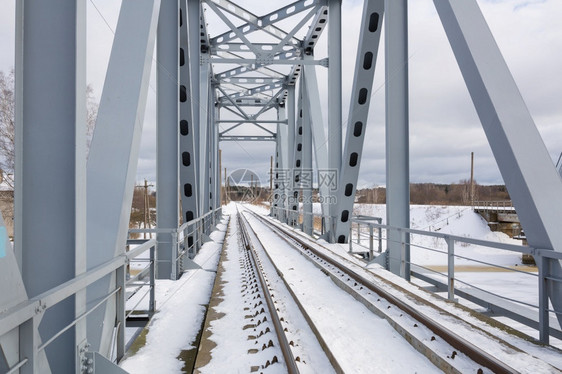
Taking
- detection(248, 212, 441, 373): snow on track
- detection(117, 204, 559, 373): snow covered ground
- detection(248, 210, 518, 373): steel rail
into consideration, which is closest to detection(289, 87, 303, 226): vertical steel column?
detection(117, 204, 559, 373): snow covered ground

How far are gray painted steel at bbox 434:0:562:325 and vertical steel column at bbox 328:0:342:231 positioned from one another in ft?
23.3

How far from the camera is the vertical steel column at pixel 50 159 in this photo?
7.02 ft

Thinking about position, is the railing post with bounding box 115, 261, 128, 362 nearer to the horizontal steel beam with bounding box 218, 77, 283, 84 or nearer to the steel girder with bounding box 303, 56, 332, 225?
the steel girder with bounding box 303, 56, 332, 225

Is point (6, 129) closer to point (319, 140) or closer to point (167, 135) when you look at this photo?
point (167, 135)

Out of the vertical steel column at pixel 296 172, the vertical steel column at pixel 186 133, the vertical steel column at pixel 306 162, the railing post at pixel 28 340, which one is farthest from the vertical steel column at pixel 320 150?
the railing post at pixel 28 340

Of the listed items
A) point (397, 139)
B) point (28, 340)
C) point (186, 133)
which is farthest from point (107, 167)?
point (186, 133)

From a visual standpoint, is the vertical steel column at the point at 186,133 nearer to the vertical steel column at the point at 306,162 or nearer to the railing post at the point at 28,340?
the railing post at the point at 28,340

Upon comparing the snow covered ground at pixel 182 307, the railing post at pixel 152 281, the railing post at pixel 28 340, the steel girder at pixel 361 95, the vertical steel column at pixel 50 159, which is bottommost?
the snow covered ground at pixel 182 307

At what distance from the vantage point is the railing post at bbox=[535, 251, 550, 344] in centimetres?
336

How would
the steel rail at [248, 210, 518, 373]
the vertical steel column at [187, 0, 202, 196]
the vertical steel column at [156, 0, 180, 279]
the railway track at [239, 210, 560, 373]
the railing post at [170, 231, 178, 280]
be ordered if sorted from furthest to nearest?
the vertical steel column at [187, 0, 202, 196], the vertical steel column at [156, 0, 180, 279], the railing post at [170, 231, 178, 280], the railway track at [239, 210, 560, 373], the steel rail at [248, 210, 518, 373]

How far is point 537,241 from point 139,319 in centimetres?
416

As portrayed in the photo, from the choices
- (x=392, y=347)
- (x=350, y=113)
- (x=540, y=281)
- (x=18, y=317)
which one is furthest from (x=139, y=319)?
(x=350, y=113)

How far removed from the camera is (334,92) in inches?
468

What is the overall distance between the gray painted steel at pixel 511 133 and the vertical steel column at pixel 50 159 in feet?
11.9
